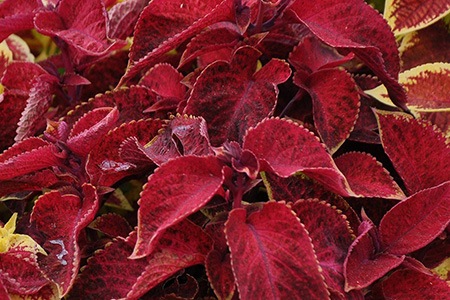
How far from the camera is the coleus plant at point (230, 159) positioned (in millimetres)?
674

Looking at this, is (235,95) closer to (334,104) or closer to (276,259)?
(334,104)

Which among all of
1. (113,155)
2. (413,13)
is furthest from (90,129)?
(413,13)

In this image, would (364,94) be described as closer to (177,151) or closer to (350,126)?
(350,126)

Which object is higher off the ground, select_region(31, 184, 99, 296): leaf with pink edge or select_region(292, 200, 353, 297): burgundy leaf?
select_region(292, 200, 353, 297): burgundy leaf

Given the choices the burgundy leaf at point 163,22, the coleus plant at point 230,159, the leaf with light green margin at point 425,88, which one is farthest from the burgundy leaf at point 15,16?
the leaf with light green margin at point 425,88

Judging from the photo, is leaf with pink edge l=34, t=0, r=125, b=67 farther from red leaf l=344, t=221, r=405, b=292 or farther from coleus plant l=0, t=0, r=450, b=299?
red leaf l=344, t=221, r=405, b=292

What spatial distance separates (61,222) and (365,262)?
33cm

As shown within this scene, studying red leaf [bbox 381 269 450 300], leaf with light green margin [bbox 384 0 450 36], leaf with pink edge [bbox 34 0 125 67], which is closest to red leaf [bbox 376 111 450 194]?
red leaf [bbox 381 269 450 300]

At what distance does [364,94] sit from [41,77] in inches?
16.7

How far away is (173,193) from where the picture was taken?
66 centimetres

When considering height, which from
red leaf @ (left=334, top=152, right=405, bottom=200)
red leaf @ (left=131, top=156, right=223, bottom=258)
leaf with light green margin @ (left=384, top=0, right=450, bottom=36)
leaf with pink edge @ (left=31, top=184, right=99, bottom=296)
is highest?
leaf with light green margin @ (left=384, top=0, right=450, bottom=36)

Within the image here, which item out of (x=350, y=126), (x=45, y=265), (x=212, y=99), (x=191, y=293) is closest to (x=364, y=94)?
(x=350, y=126)

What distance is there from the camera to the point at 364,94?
2.97 feet

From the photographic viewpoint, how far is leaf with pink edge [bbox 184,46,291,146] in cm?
80
